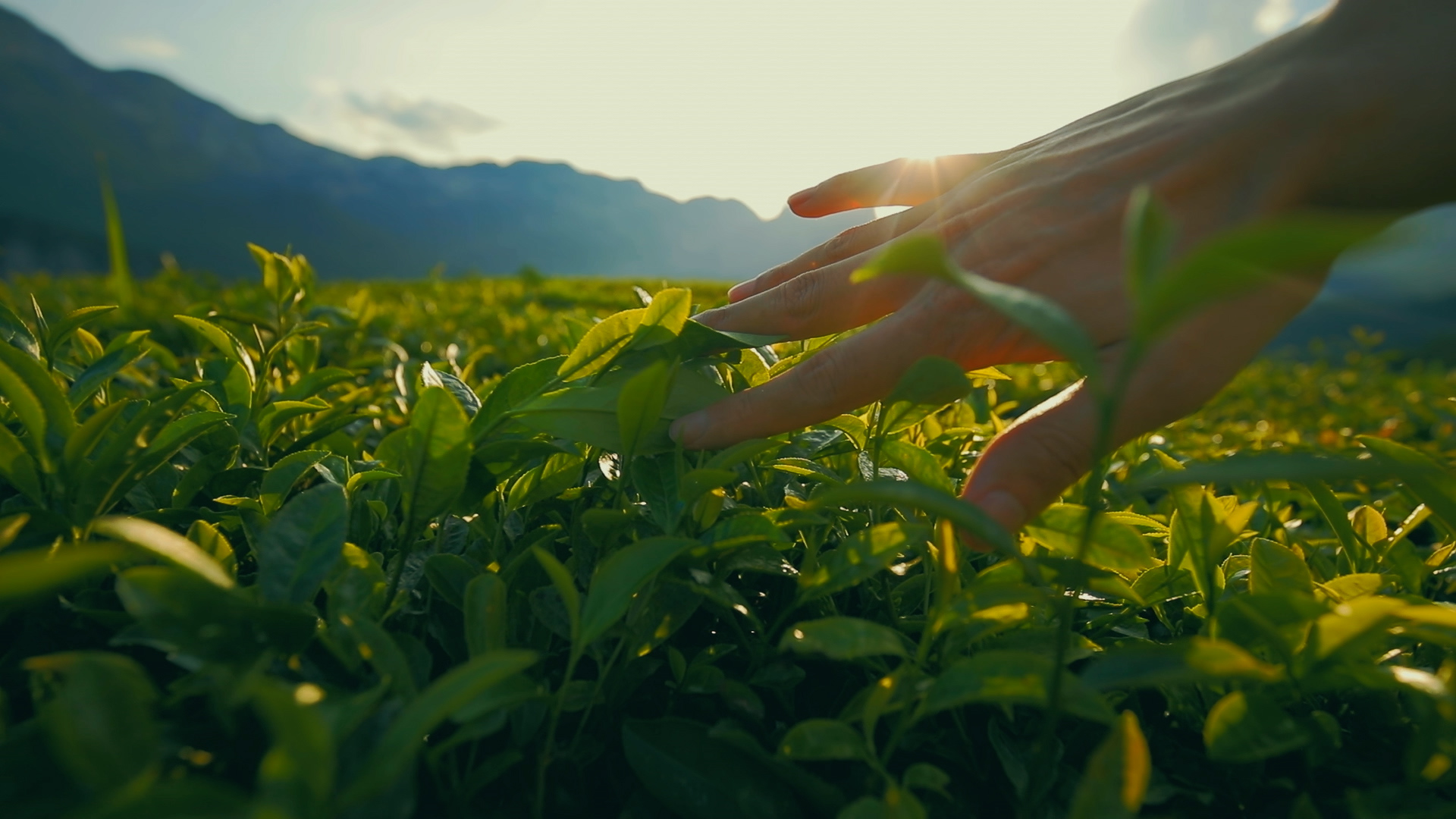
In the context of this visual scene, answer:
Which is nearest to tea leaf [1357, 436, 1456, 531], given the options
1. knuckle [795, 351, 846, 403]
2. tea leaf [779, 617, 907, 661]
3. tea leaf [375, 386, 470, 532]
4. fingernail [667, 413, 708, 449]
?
tea leaf [779, 617, 907, 661]

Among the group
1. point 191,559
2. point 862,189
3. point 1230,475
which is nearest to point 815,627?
point 1230,475

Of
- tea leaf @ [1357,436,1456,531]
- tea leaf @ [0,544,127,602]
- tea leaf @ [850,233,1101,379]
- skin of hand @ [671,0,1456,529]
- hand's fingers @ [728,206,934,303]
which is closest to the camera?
tea leaf @ [0,544,127,602]

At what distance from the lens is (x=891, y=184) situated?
1713 millimetres

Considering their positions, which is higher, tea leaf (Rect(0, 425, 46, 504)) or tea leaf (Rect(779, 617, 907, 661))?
tea leaf (Rect(0, 425, 46, 504))

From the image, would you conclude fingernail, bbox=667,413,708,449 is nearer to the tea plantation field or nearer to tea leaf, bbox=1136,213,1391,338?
the tea plantation field

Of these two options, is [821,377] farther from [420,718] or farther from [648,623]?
[420,718]

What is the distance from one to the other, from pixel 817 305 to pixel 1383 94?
0.75 m

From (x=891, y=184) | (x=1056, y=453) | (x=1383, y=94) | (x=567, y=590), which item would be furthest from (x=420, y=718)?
(x=891, y=184)

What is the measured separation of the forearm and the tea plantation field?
1.22ft

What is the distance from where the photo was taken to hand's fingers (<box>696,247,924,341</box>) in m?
1.20

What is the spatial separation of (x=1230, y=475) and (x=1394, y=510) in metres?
1.27

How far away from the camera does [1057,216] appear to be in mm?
1136

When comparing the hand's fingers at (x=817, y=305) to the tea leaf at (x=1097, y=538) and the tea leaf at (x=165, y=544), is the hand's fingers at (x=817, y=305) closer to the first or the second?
the tea leaf at (x=1097, y=538)

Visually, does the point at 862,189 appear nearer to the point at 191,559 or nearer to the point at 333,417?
the point at 333,417
